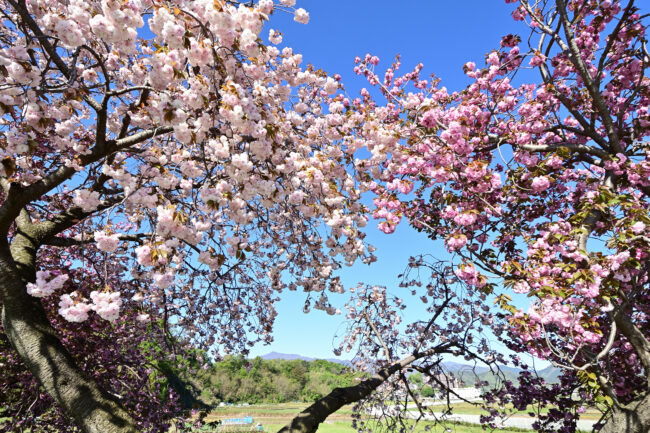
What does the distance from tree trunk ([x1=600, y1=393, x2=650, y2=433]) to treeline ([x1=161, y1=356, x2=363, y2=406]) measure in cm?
3061

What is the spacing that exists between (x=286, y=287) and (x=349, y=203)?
2406 mm

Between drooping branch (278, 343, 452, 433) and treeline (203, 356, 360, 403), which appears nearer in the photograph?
drooping branch (278, 343, 452, 433)

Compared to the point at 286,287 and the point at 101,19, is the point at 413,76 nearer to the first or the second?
the point at 286,287

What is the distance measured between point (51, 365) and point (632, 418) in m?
6.93

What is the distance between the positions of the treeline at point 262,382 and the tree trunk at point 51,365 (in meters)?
31.3

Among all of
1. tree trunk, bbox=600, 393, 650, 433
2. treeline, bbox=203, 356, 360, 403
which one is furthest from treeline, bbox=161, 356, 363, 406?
tree trunk, bbox=600, 393, 650, 433

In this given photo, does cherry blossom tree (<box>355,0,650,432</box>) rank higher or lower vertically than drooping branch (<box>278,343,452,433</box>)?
higher

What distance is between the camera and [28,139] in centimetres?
340

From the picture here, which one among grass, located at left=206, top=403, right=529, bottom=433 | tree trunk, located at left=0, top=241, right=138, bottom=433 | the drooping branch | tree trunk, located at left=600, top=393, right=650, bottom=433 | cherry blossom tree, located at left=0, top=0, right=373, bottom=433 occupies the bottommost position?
grass, located at left=206, top=403, right=529, bottom=433

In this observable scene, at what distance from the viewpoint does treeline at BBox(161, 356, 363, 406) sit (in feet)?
130

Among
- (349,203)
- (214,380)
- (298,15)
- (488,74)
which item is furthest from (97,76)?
(214,380)

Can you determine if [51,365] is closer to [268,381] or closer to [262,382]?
[262,382]

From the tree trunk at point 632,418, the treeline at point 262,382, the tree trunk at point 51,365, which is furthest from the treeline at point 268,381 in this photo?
the tree trunk at point 632,418

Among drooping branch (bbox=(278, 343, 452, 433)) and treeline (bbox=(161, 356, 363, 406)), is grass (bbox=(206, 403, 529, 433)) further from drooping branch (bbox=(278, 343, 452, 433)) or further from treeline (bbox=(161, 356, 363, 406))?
drooping branch (bbox=(278, 343, 452, 433))
